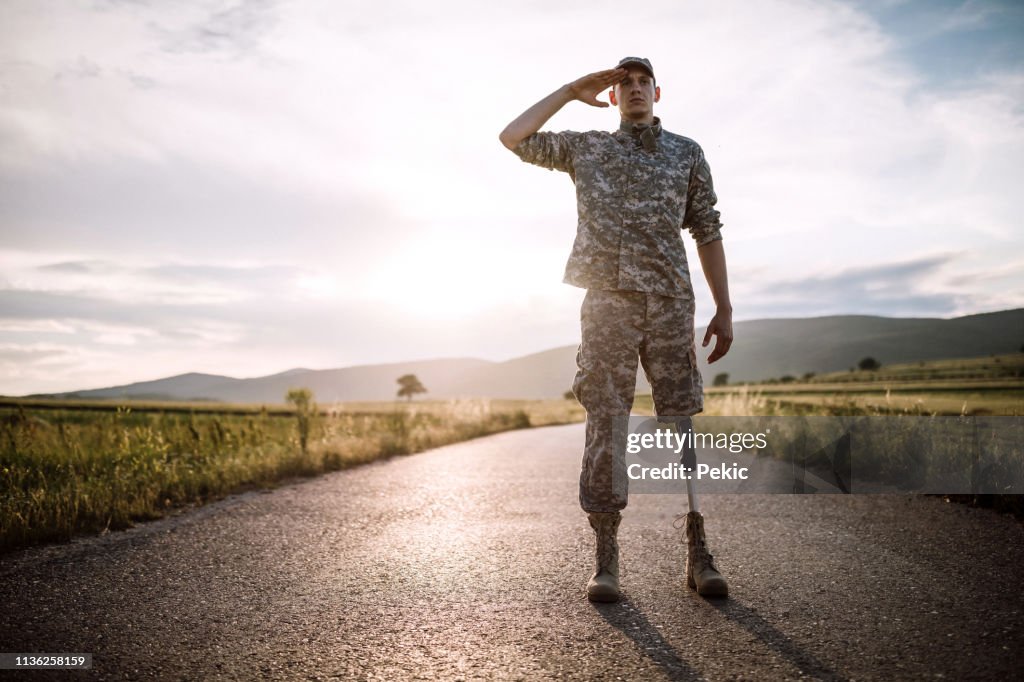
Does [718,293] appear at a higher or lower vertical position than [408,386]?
higher

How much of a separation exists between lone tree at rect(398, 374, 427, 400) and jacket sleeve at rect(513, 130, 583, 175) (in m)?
130

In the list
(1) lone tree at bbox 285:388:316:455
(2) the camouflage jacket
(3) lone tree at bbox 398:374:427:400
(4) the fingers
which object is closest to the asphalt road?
(4) the fingers

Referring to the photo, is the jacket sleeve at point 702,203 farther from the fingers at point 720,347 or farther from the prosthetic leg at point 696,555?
the prosthetic leg at point 696,555

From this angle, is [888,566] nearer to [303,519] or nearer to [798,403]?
[303,519]

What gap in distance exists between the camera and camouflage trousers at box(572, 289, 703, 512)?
3396 millimetres

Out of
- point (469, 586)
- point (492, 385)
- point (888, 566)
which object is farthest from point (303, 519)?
Result: point (492, 385)

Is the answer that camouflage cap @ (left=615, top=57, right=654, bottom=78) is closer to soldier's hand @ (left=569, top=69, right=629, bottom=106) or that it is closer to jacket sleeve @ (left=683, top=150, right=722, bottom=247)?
soldier's hand @ (left=569, top=69, right=629, bottom=106)

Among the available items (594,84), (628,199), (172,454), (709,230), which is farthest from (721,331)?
(172,454)

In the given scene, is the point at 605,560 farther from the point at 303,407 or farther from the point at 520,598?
the point at 303,407

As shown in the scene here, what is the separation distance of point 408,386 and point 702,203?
428 ft

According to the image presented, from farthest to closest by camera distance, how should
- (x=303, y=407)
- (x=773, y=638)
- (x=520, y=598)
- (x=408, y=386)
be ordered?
1. (x=408, y=386)
2. (x=303, y=407)
3. (x=520, y=598)
4. (x=773, y=638)

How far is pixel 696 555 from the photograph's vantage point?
128 inches

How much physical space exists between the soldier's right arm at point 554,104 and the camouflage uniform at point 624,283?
0.07 meters

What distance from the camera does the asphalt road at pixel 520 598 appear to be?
2.39 metres
